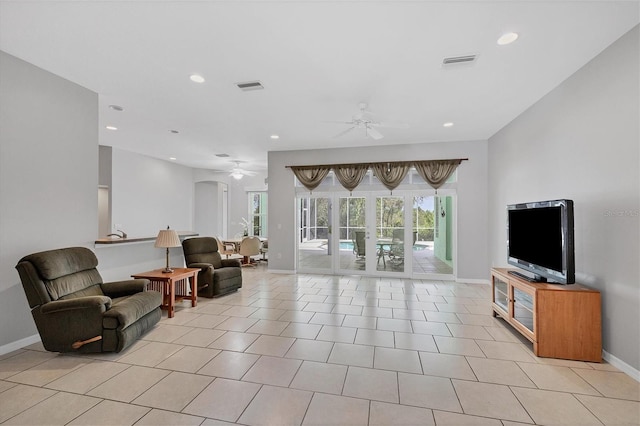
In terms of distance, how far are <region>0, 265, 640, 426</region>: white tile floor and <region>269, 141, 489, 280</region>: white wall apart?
7.64ft

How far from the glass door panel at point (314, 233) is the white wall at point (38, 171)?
4.13 m

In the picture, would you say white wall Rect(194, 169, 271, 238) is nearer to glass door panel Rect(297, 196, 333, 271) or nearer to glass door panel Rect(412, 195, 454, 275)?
glass door panel Rect(297, 196, 333, 271)

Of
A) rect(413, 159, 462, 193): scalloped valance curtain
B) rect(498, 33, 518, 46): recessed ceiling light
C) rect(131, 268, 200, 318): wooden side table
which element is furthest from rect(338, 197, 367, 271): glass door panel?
rect(498, 33, 518, 46): recessed ceiling light

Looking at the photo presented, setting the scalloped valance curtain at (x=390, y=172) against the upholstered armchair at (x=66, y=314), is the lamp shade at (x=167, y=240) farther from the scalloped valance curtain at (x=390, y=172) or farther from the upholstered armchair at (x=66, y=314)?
the scalloped valance curtain at (x=390, y=172)

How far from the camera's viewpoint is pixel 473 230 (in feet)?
19.7

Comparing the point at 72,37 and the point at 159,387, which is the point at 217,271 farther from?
the point at 72,37

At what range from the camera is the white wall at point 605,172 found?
2.50 m

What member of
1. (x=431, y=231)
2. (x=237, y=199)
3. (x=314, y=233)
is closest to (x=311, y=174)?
(x=314, y=233)

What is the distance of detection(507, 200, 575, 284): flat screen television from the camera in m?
2.81

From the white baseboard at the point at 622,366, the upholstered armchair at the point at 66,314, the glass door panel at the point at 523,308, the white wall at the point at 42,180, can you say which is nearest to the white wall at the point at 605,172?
the white baseboard at the point at 622,366

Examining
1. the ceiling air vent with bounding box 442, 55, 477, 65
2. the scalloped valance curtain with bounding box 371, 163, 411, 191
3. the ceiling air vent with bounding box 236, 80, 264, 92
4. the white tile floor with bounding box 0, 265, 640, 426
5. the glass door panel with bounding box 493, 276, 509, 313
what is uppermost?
the ceiling air vent with bounding box 236, 80, 264, 92

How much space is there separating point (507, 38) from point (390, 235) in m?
4.47

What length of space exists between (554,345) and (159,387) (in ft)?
11.8

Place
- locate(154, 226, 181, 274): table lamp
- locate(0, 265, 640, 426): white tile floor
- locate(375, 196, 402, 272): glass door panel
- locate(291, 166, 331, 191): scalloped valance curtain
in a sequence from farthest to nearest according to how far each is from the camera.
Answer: locate(291, 166, 331, 191): scalloped valance curtain
locate(375, 196, 402, 272): glass door panel
locate(154, 226, 181, 274): table lamp
locate(0, 265, 640, 426): white tile floor
